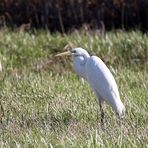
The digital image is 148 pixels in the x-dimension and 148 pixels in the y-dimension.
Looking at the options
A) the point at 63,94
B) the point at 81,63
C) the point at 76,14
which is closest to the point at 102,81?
the point at 81,63

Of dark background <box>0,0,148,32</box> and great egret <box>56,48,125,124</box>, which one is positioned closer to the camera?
great egret <box>56,48,125,124</box>

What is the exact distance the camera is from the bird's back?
6.81 m

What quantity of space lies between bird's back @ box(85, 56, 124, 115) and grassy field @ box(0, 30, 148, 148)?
190mm

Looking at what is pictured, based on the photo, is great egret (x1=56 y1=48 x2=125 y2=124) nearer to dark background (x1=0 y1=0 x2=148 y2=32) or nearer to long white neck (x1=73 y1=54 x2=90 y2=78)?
long white neck (x1=73 y1=54 x2=90 y2=78)

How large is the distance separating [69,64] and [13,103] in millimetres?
3266

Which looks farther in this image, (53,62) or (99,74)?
(53,62)

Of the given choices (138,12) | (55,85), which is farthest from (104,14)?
(55,85)

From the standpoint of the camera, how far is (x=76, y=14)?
47.2ft

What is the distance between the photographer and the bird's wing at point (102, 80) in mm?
6844

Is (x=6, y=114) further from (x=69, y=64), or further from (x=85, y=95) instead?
(x=69, y=64)

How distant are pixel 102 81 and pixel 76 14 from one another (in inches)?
296

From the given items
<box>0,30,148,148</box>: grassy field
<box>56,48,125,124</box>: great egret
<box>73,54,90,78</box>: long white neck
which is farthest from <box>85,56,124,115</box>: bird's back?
<box>73,54,90,78</box>: long white neck

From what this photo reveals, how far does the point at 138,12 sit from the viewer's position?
14289 mm

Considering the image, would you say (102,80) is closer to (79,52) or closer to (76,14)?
(79,52)
